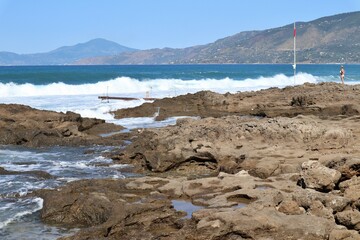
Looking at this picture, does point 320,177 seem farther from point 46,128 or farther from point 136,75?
point 136,75

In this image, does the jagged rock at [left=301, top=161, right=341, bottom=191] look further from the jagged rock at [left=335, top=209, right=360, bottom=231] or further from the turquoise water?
the turquoise water

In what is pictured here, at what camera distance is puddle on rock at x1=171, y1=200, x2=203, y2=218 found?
941cm

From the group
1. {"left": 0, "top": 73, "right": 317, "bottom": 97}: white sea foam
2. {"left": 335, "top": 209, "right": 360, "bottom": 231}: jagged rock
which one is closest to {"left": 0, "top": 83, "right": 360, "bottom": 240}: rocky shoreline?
{"left": 335, "top": 209, "right": 360, "bottom": 231}: jagged rock

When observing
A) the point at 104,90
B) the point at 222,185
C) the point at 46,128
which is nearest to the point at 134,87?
the point at 104,90

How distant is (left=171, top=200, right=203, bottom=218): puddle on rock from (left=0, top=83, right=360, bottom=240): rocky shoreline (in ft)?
0.34

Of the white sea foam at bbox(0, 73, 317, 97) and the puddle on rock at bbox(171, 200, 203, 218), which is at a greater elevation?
the puddle on rock at bbox(171, 200, 203, 218)

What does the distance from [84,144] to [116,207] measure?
9858 millimetres

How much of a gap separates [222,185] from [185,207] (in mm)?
1231

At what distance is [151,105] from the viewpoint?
28203 mm

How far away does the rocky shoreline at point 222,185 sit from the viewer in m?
8.02

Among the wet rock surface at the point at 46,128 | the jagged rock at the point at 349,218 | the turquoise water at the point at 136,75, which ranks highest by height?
the jagged rock at the point at 349,218

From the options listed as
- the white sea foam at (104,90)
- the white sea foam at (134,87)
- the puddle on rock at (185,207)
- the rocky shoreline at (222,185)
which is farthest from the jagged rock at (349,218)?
the white sea foam at (134,87)

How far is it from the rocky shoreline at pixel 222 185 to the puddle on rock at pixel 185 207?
0.10 meters

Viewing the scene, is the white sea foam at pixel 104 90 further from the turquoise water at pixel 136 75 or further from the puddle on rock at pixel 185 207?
the puddle on rock at pixel 185 207
